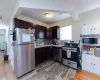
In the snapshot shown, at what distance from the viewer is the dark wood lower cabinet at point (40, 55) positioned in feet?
12.2

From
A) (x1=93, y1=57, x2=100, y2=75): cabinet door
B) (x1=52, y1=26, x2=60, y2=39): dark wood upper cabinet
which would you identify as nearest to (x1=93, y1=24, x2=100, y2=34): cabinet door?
(x1=93, y1=57, x2=100, y2=75): cabinet door

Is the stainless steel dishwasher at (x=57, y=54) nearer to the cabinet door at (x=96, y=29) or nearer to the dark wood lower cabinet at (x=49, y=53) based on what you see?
the dark wood lower cabinet at (x=49, y=53)

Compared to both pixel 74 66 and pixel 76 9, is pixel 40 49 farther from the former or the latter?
pixel 76 9

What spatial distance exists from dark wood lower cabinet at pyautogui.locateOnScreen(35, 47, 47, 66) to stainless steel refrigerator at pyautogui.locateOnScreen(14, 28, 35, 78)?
51 centimetres

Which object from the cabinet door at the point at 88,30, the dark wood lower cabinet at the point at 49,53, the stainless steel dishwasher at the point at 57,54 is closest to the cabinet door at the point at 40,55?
the dark wood lower cabinet at the point at 49,53

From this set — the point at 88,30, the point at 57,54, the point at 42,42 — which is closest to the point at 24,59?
the point at 57,54

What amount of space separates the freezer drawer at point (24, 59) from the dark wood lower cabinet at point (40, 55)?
0.51 metres

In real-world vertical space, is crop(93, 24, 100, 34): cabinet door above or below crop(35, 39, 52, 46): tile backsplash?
above

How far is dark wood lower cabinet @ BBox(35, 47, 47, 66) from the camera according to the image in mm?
3727

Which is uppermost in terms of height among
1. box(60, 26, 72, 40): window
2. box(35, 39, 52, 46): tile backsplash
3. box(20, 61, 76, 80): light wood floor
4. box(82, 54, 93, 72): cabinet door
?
box(60, 26, 72, 40): window

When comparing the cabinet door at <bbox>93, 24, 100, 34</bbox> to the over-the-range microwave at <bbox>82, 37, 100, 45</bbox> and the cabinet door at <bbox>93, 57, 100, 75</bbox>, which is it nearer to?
the over-the-range microwave at <bbox>82, 37, 100, 45</bbox>

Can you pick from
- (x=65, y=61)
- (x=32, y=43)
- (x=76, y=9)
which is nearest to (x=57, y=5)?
(x=76, y=9)

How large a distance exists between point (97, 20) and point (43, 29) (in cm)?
292

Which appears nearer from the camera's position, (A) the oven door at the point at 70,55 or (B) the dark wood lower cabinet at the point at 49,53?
(A) the oven door at the point at 70,55
